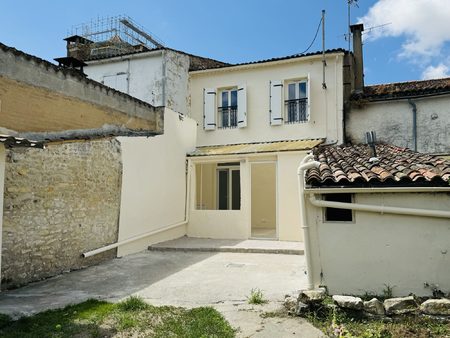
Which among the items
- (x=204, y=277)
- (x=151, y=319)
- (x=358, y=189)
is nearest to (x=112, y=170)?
(x=204, y=277)

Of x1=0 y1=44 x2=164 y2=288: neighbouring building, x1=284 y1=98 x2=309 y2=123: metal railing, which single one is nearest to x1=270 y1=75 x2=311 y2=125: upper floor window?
x1=284 y1=98 x2=309 y2=123: metal railing

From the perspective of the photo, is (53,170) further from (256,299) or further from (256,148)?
(256,148)

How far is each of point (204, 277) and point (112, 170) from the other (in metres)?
4.84

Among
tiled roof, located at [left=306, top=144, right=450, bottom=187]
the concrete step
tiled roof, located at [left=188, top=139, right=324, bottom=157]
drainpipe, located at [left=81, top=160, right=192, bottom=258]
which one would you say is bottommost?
the concrete step

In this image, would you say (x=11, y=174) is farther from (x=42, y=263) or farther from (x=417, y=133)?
(x=417, y=133)

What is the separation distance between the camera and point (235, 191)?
18.1 meters

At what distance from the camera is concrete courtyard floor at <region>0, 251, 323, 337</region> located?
22.5 ft

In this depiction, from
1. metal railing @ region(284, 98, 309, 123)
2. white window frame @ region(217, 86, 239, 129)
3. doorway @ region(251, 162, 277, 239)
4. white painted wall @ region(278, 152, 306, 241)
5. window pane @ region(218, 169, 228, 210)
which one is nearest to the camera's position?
white painted wall @ region(278, 152, 306, 241)

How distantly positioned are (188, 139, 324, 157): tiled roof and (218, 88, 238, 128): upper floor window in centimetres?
128

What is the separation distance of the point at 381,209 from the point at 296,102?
11.6 meters

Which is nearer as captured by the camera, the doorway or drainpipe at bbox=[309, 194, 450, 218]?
drainpipe at bbox=[309, 194, 450, 218]

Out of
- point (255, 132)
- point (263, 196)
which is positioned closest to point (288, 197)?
point (263, 196)

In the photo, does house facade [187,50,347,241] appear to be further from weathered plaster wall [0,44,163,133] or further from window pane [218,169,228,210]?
weathered plaster wall [0,44,163,133]

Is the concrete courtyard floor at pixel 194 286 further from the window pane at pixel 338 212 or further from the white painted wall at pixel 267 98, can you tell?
the white painted wall at pixel 267 98
